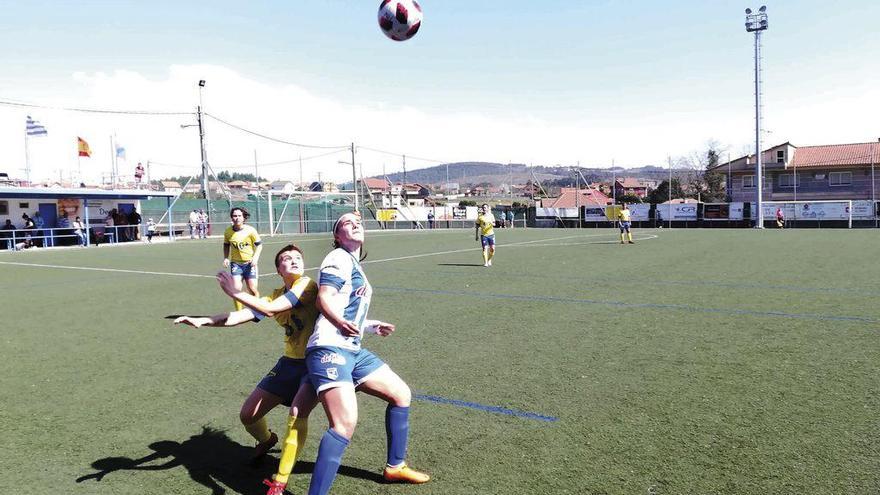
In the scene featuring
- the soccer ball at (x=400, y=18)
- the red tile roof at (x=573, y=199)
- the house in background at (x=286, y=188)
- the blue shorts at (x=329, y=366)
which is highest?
the house in background at (x=286, y=188)

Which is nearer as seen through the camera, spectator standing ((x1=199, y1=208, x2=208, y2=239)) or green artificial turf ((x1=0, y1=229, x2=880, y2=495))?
green artificial turf ((x1=0, y1=229, x2=880, y2=495))

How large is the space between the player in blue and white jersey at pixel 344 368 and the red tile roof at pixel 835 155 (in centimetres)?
6420

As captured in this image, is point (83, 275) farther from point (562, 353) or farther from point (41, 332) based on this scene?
point (562, 353)

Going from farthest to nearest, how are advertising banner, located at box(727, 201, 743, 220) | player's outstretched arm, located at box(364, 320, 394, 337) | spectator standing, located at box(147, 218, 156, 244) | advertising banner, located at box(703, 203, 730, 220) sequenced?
advertising banner, located at box(703, 203, 730, 220) → advertising banner, located at box(727, 201, 743, 220) → spectator standing, located at box(147, 218, 156, 244) → player's outstretched arm, located at box(364, 320, 394, 337)

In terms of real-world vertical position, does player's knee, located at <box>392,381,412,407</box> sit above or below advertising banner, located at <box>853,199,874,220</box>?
below

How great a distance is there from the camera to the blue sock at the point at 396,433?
12.6 feet

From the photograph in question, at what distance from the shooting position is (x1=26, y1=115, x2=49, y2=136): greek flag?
40719 millimetres

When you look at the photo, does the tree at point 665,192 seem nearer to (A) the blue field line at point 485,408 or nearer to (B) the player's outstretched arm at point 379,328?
(A) the blue field line at point 485,408

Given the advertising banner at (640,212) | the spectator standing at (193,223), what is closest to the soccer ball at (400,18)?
the spectator standing at (193,223)

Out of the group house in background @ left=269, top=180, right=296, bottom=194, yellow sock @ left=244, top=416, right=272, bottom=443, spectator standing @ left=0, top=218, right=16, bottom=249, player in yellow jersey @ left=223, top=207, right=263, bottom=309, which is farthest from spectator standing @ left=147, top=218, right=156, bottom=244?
yellow sock @ left=244, top=416, right=272, bottom=443

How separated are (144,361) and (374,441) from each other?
398cm

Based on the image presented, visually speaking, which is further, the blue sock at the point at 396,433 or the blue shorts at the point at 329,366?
the blue sock at the point at 396,433

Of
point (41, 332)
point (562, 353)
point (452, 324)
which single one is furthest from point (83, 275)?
point (562, 353)

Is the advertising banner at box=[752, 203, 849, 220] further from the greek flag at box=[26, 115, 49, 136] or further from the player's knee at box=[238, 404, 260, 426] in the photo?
the greek flag at box=[26, 115, 49, 136]
